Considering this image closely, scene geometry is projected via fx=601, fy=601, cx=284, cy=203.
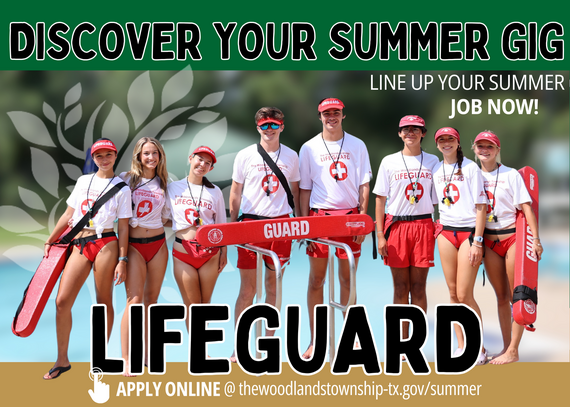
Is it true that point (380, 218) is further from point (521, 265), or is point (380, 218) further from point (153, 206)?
point (153, 206)

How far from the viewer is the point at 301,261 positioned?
6.48 metres

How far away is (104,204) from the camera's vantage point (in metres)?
4.21

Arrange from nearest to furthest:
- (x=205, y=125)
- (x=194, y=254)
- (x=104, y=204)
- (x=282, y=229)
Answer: (x=282, y=229) → (x=104, y=204) → (x=194, y=254) → (x=205, y=125)

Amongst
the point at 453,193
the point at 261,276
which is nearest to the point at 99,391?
the point at 261,276

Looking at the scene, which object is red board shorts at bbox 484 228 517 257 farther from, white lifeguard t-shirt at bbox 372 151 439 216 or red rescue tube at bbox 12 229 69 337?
red rescue tube at bbox 12 229 69 337

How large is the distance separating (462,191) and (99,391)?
9.79 ft

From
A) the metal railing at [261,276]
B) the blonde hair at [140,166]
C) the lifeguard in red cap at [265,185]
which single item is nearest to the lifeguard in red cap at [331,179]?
the lifeguard in red cap at [265,185]

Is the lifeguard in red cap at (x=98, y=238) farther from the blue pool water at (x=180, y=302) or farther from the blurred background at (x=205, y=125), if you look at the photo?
the blurred background at (x=205, y=125)

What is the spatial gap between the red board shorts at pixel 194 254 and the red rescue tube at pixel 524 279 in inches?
89.0

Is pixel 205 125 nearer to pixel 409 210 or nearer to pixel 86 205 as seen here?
pixel 86 205

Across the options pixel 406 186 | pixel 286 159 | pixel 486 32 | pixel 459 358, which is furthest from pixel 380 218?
pixel 486 32

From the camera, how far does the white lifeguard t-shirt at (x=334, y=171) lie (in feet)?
14.8

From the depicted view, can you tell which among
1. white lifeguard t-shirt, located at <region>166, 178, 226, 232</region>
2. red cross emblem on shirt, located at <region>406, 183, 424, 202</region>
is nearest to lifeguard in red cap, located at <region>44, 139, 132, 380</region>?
white lifeguard t-shirt, located at <region>166, 178, 226, 232</region>

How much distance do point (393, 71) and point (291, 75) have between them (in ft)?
3.23
